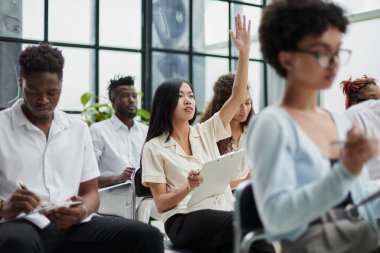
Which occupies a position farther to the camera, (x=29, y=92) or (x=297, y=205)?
(x=29, y=92)

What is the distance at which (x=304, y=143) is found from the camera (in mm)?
1041

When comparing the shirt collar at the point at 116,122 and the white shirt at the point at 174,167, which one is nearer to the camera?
the white shirt at the point at 174,167

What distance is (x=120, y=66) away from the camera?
496 centimetres

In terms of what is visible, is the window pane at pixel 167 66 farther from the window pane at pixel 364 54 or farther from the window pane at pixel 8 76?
the window pane at pixel 364 54

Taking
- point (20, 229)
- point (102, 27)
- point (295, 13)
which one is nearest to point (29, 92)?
point (20, 229)

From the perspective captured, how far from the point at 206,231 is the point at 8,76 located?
2781mm

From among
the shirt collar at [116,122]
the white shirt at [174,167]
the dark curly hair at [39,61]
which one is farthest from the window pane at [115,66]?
the dark curly hair at [39,61]

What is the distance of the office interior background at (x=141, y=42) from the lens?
175 inches

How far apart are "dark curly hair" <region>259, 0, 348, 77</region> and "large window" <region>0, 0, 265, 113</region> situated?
11.4 feet

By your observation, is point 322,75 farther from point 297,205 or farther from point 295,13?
point 297,205

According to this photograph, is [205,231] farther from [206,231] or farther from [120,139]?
[120,139]

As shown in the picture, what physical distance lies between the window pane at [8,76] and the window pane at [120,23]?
819 mm

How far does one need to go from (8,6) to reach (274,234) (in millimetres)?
3869

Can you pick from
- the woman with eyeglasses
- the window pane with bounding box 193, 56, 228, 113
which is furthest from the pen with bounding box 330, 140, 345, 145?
the window pane with bounding box 193, 56, 228, 113
